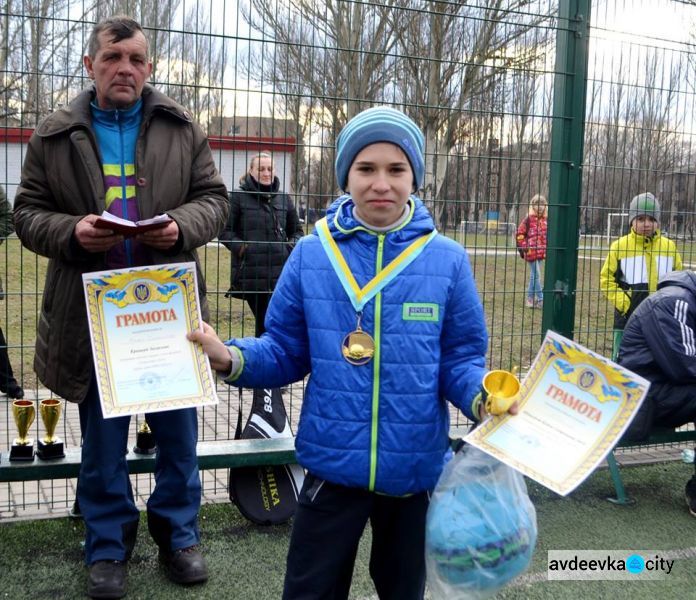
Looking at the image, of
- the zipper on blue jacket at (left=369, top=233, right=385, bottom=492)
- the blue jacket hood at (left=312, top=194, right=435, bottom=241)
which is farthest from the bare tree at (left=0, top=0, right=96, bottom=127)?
the zipper on blue jacket at (left=369, top=233, right=385, bottom=492)

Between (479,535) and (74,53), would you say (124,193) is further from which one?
(479,535)

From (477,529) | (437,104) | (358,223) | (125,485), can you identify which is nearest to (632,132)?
(437,104)

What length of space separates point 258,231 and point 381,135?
214 cm

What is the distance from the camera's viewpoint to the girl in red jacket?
4480 millimetres

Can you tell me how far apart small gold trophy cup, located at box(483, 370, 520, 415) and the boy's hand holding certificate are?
1.24 metres

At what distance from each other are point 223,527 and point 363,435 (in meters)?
1.96

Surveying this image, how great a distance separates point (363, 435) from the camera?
207 centimetres

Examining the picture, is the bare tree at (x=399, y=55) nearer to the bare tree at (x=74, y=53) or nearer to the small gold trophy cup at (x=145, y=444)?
the bare tree at (x=74, y=53)

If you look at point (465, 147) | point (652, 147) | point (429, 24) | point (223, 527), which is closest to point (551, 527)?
point (223, 527)

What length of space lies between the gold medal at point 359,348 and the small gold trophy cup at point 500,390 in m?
0.34

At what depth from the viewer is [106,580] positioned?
297cm

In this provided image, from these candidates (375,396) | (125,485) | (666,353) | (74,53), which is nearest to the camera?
(375,396)

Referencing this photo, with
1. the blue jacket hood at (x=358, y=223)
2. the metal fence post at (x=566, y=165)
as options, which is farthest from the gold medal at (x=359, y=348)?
the metal fence post at (x=566, y=165)

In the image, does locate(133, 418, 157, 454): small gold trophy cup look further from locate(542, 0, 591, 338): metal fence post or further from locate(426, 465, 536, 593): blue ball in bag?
locate(542, 0, 591, 338): metal fence post
